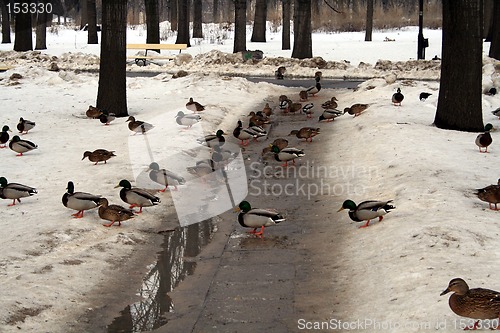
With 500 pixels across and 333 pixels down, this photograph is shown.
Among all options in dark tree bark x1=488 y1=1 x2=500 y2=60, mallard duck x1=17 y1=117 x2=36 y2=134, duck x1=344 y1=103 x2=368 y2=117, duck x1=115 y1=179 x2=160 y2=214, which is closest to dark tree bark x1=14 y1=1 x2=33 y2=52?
dark tree bark x1=488 y1=1 x2=500 y2=60

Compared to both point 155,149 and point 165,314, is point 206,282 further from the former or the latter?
point 155,149

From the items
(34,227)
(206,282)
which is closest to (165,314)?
(206,282)

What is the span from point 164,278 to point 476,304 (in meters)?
4.14

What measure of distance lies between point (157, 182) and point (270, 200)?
2.02 m

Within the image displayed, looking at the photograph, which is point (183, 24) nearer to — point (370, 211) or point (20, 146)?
point (20, 146)

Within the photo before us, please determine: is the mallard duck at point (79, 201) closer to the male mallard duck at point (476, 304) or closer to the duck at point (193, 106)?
the male mallard duck at point (476, 304)

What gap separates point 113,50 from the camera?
2019cm

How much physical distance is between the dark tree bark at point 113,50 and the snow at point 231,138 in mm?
1067

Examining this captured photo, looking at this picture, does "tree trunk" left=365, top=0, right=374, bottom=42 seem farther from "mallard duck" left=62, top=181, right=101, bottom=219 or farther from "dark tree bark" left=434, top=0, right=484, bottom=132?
"mallard duck" left=62, top=181, right=101, bottom=219

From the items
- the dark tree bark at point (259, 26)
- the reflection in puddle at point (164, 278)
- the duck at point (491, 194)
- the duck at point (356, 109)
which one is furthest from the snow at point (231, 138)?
the dark tree bark at point (259, 26)

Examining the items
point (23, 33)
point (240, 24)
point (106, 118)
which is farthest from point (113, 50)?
point (23, 33)

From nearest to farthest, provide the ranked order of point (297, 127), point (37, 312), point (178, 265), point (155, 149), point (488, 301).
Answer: point (488, 301) < point (37, 312) < point (178, 265) < point (155, 149) < point (297, 127)

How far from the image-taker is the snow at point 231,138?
816cm

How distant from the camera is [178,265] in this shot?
9852 mm
